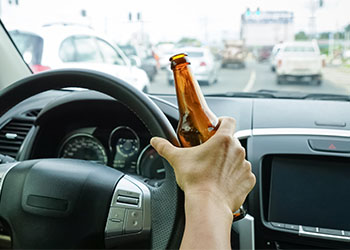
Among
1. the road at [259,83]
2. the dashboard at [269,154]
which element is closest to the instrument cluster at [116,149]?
the dashboard at [269,154]

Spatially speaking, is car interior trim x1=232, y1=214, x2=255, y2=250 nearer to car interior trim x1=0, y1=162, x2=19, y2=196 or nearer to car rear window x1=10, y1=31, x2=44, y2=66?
car interior trim x1=0, y1=162, x2=19, y2=196

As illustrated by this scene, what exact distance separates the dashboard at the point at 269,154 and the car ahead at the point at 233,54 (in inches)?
49.5

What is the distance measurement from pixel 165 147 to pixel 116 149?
1134 millimetres

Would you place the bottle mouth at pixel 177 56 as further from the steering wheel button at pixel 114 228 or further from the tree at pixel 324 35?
the tree at pixel 324 35

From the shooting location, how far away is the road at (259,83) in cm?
247

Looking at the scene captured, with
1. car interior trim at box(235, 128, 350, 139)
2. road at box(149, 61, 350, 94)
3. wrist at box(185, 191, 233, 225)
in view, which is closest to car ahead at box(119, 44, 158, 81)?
road at box(149, 61, 350, 94)

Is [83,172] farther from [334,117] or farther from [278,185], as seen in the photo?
[334,117]

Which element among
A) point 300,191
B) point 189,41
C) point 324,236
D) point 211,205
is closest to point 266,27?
point 189,41

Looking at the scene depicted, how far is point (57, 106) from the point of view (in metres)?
1.86

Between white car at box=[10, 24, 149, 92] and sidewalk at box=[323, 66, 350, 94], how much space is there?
3.82ft

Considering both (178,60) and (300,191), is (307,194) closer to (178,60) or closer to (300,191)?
(300,191)

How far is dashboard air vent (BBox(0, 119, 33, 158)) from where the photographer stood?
2164 millimetres

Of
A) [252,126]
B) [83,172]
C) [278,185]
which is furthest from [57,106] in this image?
[278,185]

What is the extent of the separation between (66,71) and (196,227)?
2.04ft
